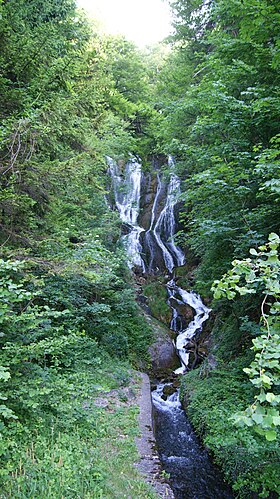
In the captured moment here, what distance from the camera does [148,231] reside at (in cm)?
1819

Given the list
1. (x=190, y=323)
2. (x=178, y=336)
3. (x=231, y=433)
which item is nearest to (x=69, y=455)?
(x=231, y=433)

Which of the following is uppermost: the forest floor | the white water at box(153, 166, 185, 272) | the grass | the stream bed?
the white water at box(153, 166, 185, 272)

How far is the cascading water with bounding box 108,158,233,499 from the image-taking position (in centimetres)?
519

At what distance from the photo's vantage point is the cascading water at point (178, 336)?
204 inches

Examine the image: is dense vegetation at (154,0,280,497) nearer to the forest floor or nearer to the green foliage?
the green foliage

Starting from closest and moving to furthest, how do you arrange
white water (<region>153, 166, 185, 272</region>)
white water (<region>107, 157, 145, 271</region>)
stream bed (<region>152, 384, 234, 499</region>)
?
stream bed (<region>152, 384, 234, 499</region>), white water (<region>107, 157, 145, 271</region>), white water (<region>153, 166, 185, 272</region>)

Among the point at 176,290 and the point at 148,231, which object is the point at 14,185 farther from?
the point at 148,231

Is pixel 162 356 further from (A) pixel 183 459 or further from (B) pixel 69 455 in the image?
(B) pixel 69 455

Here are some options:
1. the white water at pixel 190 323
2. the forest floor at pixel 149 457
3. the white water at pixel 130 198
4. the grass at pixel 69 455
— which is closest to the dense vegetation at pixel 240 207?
the forest floor at pixel 149 457

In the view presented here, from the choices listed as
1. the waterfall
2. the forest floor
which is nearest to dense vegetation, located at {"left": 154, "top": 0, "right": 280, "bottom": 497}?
the forest floor

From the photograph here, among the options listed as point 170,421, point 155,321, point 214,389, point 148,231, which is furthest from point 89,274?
point 148,231

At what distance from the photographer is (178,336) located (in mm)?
12305

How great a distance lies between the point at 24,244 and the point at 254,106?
4311mm

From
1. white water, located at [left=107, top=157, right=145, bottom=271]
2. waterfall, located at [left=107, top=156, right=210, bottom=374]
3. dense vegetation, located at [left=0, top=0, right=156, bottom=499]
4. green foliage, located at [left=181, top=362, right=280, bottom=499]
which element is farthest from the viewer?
white water, located at [left=107, top=157, right=145, bottom=271]
